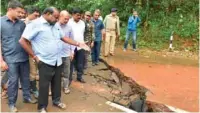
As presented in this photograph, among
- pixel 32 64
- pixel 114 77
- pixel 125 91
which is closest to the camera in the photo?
pixel 32 64

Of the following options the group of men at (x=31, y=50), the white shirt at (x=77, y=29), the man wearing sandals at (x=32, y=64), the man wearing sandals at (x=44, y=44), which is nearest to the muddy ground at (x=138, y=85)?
the man wearing sandals at (x=32, y=64)

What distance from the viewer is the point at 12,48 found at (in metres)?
5.53

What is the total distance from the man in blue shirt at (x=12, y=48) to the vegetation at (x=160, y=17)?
9.78 meters

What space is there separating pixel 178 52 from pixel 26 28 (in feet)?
31.0

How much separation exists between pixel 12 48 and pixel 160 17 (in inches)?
496

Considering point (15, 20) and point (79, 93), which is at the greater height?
point (15, 20)

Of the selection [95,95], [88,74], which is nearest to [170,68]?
[88,74]

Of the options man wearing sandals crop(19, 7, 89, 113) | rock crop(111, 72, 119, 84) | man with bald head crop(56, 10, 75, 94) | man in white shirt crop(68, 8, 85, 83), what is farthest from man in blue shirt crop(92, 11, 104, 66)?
man wearing sandals crop(19, 7, 89, 113)

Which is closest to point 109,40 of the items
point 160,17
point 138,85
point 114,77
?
point 114,77

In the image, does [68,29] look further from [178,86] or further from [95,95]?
[178,86]

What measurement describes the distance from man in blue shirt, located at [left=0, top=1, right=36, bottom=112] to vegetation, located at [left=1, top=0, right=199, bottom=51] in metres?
9.78

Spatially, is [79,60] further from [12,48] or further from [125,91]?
[12,48]

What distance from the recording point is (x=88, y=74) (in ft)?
29.2

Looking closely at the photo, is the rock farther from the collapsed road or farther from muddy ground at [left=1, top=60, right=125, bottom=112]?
muddy ground at [left=1, top=60, right=125, bottom=112]
